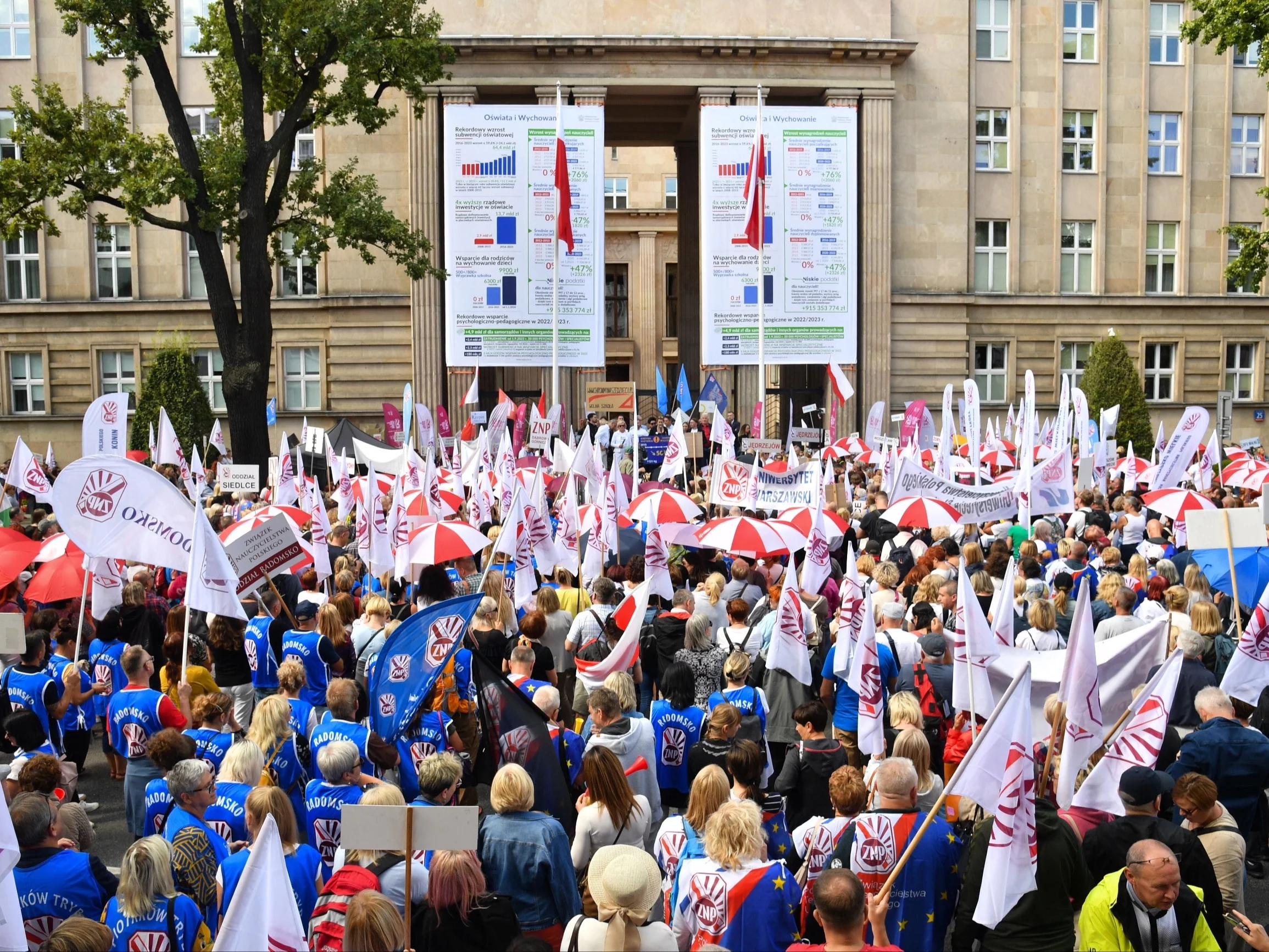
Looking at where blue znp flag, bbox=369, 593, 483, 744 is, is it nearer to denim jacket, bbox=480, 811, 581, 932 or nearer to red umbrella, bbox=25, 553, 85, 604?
denim jacket, bbox=480, 811, 581, 932

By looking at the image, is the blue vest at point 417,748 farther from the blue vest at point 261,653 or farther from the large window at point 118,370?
the large window at point 118,370

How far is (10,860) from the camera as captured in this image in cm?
463

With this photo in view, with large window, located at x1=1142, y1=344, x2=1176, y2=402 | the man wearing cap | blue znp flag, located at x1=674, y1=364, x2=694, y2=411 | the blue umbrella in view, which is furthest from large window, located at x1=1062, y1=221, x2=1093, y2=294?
the man wearing cap

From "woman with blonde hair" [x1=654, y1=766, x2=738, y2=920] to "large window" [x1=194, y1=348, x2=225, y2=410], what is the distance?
3625cm

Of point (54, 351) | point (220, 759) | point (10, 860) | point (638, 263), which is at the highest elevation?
point (638, 263)

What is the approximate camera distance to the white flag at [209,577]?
890 cm

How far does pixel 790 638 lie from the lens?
9.30 m

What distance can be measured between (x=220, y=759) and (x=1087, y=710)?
192 inches

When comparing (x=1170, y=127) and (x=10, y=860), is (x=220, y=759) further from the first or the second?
(x=1170, y=127)

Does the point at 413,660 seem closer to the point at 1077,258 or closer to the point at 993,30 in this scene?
the point at 1077,258

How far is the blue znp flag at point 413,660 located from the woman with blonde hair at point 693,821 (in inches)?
90.5

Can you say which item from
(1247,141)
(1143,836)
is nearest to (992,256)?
(1247,141)

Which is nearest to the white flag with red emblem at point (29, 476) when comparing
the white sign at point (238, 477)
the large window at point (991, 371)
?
the white sign at point (238, 477)

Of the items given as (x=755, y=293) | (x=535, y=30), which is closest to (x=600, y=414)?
(x=755, y=293)
